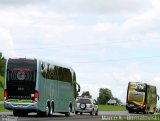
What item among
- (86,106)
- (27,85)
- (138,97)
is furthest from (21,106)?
(138,97)

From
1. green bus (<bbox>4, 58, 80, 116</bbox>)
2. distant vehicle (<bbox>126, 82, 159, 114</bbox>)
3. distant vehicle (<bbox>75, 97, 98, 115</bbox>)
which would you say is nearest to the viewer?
green bus (<bbox>4, 58, 80, 116</bbox>)

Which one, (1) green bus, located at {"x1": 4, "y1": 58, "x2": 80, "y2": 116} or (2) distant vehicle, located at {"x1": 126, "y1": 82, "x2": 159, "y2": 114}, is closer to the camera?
(1) green bus, located at {"x1": 4, "y1": 58, "x2": 80, "y2": 116}

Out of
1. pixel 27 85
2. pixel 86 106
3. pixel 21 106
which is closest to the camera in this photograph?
pixel 27 85

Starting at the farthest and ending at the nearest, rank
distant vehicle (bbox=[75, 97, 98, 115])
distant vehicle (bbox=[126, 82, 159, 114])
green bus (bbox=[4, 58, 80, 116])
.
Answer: distant vehicle (bbox=[126, 82, 159, 114]) < distant vehicle (bbox=[75, 97, 98, 115]) < green bus (bbox=[4, 58, 80, 116])

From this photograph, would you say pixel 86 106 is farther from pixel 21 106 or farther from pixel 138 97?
pixel 138 97

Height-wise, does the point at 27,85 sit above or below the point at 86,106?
above

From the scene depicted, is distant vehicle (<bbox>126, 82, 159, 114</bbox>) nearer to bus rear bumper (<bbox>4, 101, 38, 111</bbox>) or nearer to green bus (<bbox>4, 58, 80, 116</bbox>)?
green bus (<bbox>4, 58, 80, 116</bbox>)

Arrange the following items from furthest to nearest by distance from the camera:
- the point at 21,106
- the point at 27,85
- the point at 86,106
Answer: the point at 86,106, the point at 21,106, the point at 27,85

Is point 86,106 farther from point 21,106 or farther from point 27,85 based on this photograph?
point 27,85

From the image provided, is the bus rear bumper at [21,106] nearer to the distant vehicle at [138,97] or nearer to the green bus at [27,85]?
the green bus at [27,85]

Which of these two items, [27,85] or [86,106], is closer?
[27,85]

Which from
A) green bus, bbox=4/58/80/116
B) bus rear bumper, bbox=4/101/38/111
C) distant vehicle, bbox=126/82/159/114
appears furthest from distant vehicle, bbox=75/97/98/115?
distant vehicle, bbox=126/82/159/114

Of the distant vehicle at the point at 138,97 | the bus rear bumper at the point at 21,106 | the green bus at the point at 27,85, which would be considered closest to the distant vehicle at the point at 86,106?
the green bus at the point at 27,85

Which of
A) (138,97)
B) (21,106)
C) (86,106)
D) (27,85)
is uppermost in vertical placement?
(138,97)
